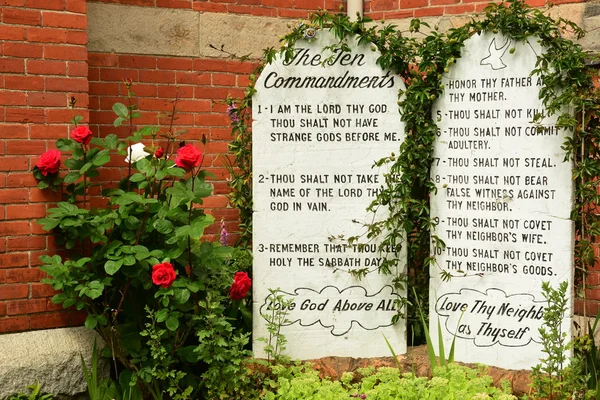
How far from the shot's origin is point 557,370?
3.71 m

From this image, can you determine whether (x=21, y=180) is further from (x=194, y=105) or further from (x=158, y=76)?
(x=194, y=105)

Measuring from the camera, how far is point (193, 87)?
5.29 m

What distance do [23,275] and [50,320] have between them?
30cm

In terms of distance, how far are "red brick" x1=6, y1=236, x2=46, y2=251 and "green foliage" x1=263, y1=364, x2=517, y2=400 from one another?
1.50 meters

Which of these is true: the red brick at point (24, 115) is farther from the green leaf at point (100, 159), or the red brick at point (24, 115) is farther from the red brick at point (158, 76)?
the red brick at point (158, 76)

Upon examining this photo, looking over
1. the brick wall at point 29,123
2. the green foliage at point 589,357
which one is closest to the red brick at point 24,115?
the brick wall at point 29,123

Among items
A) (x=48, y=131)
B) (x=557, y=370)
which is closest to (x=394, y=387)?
(x=557, y=370)

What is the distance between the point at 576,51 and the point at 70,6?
277 cm

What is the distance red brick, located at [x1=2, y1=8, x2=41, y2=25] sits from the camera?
13.5 feet

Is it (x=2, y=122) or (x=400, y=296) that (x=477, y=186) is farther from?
(x=2, y=122)

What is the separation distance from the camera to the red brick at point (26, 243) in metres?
4.16

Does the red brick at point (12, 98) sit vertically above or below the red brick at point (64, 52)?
below

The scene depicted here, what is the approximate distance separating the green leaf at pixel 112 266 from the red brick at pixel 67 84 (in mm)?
1047

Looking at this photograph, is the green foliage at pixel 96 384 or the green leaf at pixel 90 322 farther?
the green foliage at pixel 96 384
